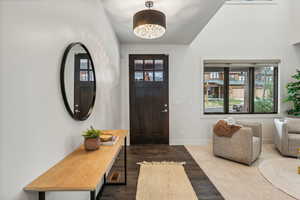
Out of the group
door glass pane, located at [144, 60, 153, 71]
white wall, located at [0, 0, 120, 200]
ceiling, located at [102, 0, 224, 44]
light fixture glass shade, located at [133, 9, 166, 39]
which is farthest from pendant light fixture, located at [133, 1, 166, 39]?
door glass pane, located at [144, 60, 153, 71]

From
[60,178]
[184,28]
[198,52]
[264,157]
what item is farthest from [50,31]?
[264,157]

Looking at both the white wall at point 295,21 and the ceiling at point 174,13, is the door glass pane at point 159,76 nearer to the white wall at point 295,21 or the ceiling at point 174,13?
the ceiling at point 174,13

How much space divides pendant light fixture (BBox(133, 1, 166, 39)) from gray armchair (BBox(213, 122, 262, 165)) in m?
2.25

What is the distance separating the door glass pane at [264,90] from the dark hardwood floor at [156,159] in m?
2.44

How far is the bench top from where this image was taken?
0.80 meters

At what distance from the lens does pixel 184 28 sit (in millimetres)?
3049

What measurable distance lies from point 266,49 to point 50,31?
4.79 metres

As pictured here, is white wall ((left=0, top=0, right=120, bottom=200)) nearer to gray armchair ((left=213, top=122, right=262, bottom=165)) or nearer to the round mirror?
the round mirror

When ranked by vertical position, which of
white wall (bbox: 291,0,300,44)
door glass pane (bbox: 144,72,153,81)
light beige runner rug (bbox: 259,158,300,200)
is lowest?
light beige runner rug (bbox: 259,158,300,200)

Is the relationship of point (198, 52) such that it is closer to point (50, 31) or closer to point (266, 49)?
point (266, 49)

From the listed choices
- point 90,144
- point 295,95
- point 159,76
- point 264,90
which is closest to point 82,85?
point 90,144

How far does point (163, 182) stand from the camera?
2.25 meters

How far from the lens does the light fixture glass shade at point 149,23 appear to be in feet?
6.40

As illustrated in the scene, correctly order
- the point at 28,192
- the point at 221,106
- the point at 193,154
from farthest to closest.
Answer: the point at 221,106 → the point at 193,154 → the point at 28,192
